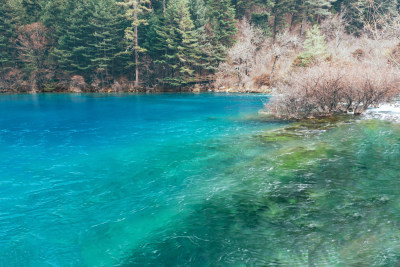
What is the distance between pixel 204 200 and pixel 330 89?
1615 centimetres

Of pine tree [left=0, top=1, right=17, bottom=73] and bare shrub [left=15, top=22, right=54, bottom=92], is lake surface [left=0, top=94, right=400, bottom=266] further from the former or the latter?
pine tree [left=0, top=1, right=17, bottom=73]

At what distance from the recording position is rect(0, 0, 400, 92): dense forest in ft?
168

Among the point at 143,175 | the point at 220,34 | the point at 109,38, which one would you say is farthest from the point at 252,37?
the point at 143,175

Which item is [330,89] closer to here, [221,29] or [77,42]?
[221,29]

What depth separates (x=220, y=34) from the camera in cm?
5453

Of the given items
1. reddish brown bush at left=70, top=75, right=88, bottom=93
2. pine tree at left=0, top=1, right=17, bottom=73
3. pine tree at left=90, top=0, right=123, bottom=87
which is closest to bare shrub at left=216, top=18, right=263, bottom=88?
pine tree at left=90, top=0, right=123, bottom=87

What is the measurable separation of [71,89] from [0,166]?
46.5m

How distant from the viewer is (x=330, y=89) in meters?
20.2

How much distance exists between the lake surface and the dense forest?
37978 mm

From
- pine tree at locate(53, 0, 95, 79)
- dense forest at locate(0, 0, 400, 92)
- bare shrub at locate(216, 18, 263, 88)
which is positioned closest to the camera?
bare shrub at locate(216, 18, 263, 88)

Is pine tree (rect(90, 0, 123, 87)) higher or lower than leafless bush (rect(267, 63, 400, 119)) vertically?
higher

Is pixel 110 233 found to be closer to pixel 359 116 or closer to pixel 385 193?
pixel 385 193

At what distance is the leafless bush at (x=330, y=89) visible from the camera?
19.8 metres

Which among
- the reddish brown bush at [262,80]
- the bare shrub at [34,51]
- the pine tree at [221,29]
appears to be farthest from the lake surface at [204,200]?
the bare shrub at [34,51]
